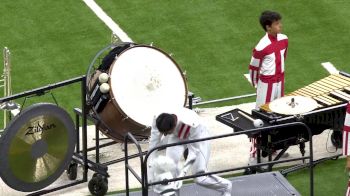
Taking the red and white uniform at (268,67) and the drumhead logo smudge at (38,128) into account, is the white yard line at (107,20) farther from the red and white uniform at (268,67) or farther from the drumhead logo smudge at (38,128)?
the drumhead logo smudge at (38,128)

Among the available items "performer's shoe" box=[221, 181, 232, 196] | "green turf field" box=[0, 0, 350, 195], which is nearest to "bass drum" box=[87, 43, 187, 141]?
"performer's shoe" box=[221, 181, 232, 196]

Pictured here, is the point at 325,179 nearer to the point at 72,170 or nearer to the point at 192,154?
the point at 192,154

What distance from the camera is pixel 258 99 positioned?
56.0 feet

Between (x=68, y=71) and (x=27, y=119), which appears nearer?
(x=27, y=119)

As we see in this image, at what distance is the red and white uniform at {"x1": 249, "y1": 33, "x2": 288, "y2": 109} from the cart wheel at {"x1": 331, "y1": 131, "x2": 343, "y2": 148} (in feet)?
2.84

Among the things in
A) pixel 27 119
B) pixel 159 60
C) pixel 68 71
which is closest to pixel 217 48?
pixel 68 71

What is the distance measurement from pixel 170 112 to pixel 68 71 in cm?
485

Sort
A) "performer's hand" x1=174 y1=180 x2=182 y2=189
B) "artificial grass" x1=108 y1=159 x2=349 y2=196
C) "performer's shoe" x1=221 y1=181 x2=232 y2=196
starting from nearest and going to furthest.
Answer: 1. "performer's hand" x1=174 y1=180 x2=182 y2=189
2. "performer's shoe" x1=221 y1=181 x2=232 y2=196
3. "artificial grass" x1=108 y1=159 x2=349 y2=196

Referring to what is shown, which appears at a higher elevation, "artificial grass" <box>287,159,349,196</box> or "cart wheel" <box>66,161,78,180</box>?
"cart wheel" <box>66,161,78,180</box>

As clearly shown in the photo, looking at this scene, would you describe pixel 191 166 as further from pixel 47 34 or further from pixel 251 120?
pixel 47 34

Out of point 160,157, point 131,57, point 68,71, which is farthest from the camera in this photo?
point 68,71

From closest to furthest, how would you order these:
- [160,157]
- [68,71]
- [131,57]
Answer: [160,157] < [131,57] < [68,71]

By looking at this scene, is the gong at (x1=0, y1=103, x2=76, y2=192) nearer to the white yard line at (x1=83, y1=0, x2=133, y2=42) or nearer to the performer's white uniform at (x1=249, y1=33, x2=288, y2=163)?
the performer's white uniform at (x1=249, y1=33, x2=288, y2=163)

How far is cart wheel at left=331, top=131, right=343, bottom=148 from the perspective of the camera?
1722 cm
